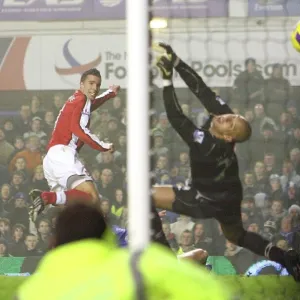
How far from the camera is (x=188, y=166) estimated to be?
337 cm

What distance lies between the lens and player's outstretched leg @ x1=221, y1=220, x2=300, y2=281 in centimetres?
339

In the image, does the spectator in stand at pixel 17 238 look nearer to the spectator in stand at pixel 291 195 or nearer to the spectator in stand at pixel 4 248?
the spectator in stand at pixel 4 248

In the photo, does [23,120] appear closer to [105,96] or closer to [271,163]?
[105,96]

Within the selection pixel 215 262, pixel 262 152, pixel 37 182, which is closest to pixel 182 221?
pixel 215 262

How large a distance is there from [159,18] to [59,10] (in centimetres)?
58

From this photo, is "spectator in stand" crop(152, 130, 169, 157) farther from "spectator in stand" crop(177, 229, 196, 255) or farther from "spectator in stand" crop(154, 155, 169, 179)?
"spectator in stand" crop(177, 229, 196, 255)

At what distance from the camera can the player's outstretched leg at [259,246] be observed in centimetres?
339

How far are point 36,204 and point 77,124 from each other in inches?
16.5

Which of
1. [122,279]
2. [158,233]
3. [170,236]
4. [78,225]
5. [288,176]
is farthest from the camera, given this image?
[288,176]

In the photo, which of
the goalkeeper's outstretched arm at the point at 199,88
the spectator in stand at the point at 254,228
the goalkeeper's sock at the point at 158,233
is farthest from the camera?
the spectator in stand at the point at 254,228

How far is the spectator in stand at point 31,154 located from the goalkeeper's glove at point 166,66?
70 cm

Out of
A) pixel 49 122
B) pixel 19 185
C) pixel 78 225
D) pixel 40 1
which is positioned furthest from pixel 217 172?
pixel 78 225

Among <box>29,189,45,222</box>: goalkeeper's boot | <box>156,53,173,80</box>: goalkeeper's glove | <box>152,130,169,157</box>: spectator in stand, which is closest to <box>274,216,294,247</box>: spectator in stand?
<box>152,130,169,157</box>: spectator in stand

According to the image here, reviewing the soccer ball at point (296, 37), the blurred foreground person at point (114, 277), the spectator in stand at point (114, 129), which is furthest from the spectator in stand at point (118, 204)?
the blurred foreground person at point (114, 277)
